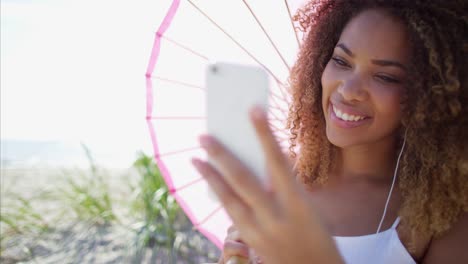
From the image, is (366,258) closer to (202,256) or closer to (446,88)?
(446,88)

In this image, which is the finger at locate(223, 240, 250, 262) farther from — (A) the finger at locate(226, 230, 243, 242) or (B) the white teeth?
(B) the white teeth

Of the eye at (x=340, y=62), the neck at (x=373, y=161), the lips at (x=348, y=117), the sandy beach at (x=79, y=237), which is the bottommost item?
the sandy beach at (x=79, y=237)

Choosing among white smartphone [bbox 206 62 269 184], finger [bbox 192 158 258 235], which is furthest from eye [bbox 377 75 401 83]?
finger [bbox 192 158 258 235]

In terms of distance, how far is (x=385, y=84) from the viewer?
1452mm

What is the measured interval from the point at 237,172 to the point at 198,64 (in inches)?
44.4

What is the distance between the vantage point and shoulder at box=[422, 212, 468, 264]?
140 centimetres

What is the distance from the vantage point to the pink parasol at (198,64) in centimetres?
168

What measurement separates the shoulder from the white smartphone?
0.74m

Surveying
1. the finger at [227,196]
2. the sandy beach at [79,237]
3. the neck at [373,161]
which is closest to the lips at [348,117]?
the neck at [373,161]

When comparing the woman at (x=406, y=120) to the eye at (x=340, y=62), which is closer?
the woman at (x=406, y=120)

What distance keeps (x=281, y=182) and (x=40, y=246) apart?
3078mm

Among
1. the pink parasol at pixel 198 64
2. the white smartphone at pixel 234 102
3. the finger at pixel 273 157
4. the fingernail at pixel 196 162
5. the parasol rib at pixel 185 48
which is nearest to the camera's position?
the finger at pixel 273 157

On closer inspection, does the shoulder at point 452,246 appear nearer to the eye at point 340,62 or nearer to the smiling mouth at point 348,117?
the smiling mouth at point 348,117

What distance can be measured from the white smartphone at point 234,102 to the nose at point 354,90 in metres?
0.41
